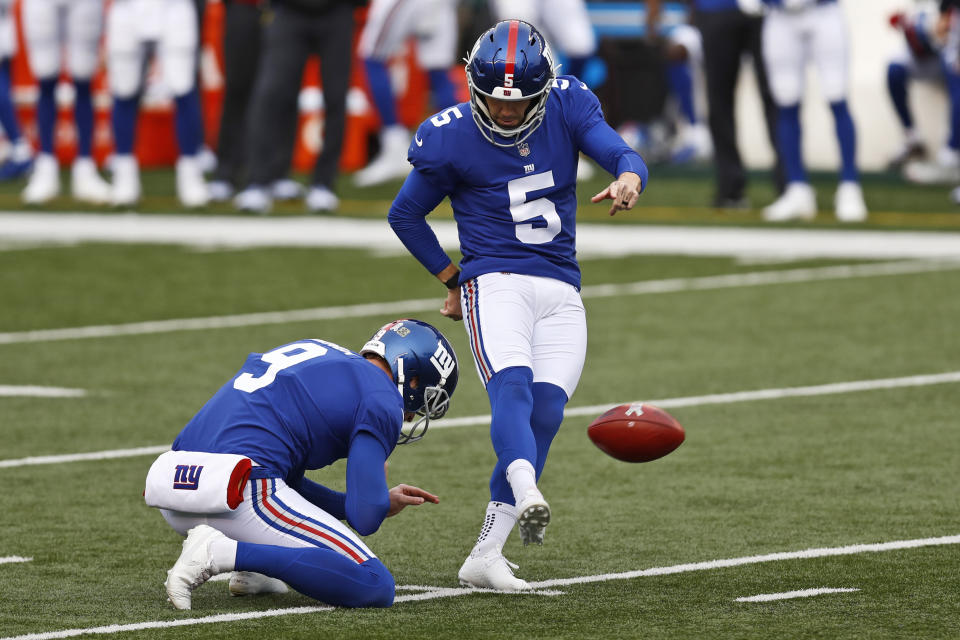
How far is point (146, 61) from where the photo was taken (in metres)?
15.5

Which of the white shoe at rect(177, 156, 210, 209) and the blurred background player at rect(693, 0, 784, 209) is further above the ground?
the blurred background player at rect(693, 0, 784, 209)

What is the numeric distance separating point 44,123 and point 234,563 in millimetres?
11679

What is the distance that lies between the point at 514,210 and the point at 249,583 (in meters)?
1.35

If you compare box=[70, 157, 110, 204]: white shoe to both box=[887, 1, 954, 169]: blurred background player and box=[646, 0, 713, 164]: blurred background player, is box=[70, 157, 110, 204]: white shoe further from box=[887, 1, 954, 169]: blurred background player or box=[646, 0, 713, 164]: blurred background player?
box=[887, 1, 954, 169]: blurred background player

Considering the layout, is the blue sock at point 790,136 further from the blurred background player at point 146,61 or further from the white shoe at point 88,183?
the white shoe at point 88,183

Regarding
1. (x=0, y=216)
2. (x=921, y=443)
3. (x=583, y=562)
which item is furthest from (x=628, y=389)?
(x=0, y=216)

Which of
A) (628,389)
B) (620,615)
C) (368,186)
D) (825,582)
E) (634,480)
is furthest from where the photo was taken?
(368,186)

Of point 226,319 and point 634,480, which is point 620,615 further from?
point 226,319

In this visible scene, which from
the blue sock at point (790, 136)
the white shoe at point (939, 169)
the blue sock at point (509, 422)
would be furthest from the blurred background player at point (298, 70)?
the blue sock at point (509, 422)

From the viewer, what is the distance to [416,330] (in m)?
5.48

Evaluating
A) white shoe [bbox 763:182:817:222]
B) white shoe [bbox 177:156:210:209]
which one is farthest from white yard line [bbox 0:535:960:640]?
white shoe [bbox 177:156:210:209]

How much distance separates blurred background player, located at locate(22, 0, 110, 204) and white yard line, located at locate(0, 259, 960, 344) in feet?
18.0

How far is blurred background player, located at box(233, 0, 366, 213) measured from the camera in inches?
570

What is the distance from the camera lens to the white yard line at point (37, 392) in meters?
8.66
